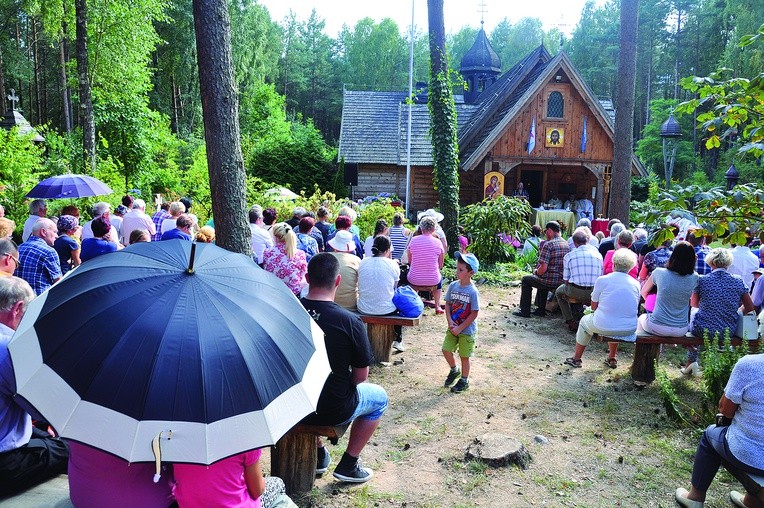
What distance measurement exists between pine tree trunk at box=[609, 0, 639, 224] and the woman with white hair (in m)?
9.23

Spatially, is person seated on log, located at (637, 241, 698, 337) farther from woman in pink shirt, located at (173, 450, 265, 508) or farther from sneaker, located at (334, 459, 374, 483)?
woman in pink shirt, located at (173, 450, 265, 508)

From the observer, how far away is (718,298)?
6613 millimetres

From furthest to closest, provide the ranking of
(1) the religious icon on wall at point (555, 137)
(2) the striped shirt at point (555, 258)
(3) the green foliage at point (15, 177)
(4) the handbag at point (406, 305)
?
(1) the religious icon on wall at point (555, 137) → (3) the green foliage at point (15, 177) → (2) the striped shirt at point (555, 258) → (4) the handbag at point (406, 305)

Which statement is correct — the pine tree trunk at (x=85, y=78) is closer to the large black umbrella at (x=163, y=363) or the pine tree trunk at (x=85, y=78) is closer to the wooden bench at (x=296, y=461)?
the wooden bench at (x=296, y=461)

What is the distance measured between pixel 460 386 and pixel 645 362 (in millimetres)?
2163

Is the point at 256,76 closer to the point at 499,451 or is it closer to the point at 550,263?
the point at 550,263

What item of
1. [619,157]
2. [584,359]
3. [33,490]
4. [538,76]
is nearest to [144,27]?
[538,76]

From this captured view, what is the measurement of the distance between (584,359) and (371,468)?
4.04 meters

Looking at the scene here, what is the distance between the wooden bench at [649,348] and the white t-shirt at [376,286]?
9.41 feet

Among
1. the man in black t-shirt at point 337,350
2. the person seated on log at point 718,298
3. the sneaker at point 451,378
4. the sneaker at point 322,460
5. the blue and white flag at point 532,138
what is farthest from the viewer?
the blue and white flag at point 532,138

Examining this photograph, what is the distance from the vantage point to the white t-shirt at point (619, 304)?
701 centimetres

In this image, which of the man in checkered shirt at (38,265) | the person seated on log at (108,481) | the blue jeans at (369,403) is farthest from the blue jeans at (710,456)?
the man in checkered shirt at (38,265)

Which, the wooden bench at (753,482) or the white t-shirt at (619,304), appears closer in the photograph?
the wooden bench at (753,482)

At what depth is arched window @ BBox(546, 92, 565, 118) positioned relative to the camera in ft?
71.7
